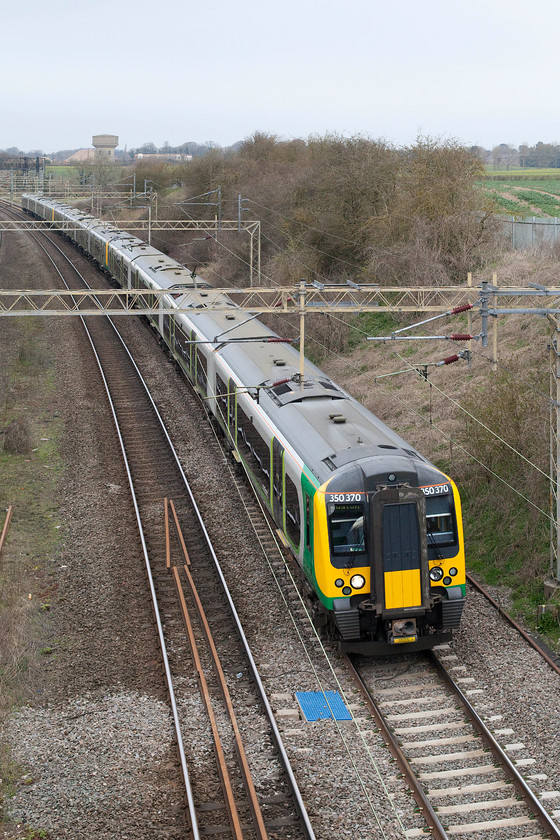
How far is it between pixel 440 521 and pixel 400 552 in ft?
2.68

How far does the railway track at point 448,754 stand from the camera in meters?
9.68

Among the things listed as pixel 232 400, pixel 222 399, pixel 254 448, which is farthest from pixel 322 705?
pixel 222 399

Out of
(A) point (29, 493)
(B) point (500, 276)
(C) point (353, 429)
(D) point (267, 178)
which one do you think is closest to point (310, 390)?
(C) point (353, 429)

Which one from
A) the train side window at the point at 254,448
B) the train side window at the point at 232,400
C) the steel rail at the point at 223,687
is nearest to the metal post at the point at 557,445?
the train side window at the point at 254,448

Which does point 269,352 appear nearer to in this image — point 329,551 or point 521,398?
point 521,398

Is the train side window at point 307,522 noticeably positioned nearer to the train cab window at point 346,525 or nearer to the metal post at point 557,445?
the train cab window at point 346,525

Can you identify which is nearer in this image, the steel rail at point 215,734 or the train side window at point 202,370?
the steel rail at point 215,734

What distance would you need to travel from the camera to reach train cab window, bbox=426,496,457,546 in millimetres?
12727

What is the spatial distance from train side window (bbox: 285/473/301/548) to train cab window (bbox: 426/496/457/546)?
83.7 inches

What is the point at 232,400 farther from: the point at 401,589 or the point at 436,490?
the point at 401,589

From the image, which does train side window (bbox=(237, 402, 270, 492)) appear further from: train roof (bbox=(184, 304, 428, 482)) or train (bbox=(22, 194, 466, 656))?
train roof (bbox=(184, 304, 428, 482))

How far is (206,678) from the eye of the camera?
12.9 meters

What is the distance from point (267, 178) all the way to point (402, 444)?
38465mm

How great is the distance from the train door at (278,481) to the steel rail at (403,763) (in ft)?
10.8
